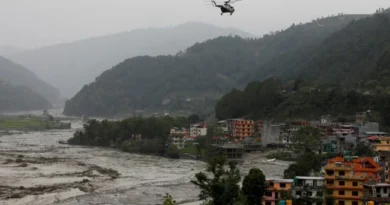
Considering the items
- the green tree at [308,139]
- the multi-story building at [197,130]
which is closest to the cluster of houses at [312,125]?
the green tree at [308,139]

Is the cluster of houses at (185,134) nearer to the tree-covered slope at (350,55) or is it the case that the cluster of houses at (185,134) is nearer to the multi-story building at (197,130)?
the multi-story building at (197,130)

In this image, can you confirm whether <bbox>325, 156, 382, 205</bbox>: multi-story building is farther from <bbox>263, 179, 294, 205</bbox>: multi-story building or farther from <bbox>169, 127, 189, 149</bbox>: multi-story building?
<bbox>169, 127, 189, 149</bbox>: multi-story building

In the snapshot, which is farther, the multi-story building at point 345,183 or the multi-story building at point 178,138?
the multi-story building at point 178,138

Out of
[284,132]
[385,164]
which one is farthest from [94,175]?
[385,164]

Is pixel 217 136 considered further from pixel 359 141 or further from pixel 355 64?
pixel 355 64

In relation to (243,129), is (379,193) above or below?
below

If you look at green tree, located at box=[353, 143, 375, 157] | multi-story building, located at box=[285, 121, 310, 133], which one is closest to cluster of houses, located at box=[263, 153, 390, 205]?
green tree, located at box=[353, 143, 375, 157]

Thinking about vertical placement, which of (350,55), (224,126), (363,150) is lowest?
(363,150)

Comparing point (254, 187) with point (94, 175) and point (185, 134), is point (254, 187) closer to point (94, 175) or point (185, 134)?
point (94, 175)
